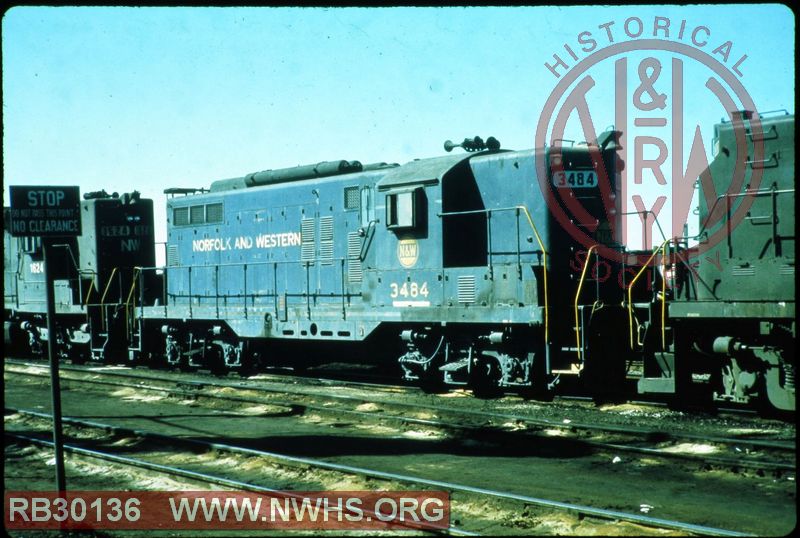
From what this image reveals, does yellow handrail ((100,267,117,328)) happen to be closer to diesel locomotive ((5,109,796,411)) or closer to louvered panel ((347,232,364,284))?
diesel locomotive ((5,109,796,411))

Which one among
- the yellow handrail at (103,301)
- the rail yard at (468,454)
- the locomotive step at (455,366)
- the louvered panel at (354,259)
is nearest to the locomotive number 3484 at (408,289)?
the louvered panel at (354,259)

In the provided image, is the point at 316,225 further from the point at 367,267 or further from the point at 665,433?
the point at 665,433

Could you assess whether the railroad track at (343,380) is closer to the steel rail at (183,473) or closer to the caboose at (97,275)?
the caboose at (97,275)

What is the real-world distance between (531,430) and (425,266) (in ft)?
13.8

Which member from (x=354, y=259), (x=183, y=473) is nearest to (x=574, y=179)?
(x=354, y=259)

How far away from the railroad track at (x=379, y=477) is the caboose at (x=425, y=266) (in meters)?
4.73

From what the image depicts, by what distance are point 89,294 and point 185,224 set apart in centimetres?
378

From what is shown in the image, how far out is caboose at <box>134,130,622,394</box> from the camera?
42.9 ft

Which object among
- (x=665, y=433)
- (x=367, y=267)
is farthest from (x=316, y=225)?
(x=665, y=433)

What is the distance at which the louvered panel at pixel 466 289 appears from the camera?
44.2 feet

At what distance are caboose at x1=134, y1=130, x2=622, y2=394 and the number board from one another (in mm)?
17

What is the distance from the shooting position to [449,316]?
1366cm

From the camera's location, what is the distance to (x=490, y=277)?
13.2 meters

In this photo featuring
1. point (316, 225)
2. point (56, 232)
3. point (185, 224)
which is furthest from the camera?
point (185, 224)
